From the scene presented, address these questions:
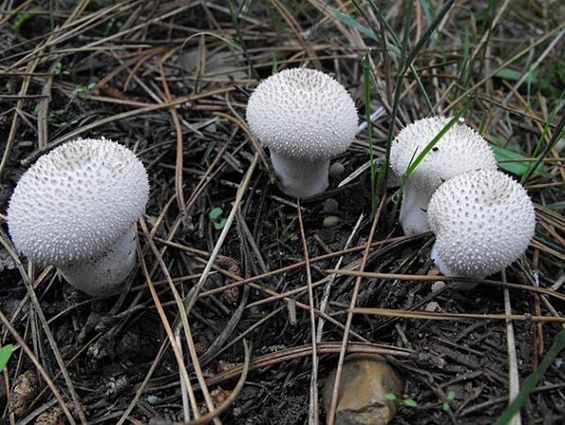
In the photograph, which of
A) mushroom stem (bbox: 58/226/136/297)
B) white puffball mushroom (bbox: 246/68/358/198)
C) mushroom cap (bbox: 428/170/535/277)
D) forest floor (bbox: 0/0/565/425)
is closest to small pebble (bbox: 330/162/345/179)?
forest floor (bbox: 0/0/565/425)

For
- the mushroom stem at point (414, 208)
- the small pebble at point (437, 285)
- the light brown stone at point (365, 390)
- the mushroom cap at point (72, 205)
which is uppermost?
the mushroom cap at point (72, 205)

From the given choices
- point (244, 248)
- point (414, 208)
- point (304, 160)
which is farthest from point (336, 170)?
point (244, 248)

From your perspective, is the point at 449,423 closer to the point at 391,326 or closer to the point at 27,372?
the point at 391,326

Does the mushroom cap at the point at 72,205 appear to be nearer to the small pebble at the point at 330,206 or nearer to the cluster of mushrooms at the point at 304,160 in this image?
the cluster of mushrooms at the point at 304,160

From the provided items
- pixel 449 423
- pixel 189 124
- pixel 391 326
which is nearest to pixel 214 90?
pixel 189 124

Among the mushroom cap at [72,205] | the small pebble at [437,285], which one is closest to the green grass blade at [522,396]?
the small pebble at [437,285]

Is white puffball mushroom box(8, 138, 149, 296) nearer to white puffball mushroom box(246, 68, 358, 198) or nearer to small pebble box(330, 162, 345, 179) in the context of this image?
white puffball mushroom box(246, 68, 358, 198)

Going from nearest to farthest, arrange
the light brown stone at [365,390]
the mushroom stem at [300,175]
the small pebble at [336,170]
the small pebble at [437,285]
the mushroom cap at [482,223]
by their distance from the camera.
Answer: the light brown stone at [365,390], the mushroom cap at [482,223], the small pebble at [437,285], the mushroom stem at [300,175], the small pebble at [336,170]
